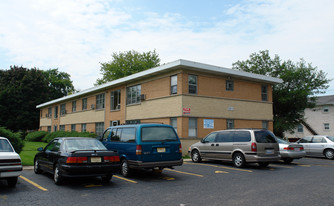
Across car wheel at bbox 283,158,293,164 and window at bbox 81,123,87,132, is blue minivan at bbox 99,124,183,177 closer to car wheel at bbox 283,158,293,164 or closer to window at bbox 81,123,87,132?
car wheel at bbox 283,158,293,164

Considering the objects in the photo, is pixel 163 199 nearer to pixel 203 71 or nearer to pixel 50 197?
pixel 50 197

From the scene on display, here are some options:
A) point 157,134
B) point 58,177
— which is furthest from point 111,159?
point 157,134

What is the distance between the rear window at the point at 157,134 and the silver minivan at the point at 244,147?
4078 millimetres

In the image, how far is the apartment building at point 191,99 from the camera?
62.4 feet

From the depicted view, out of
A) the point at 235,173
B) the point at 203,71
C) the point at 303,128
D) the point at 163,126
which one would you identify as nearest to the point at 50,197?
the point at 163,126

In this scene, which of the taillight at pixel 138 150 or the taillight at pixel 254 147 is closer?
the taillight at pixel 138 150

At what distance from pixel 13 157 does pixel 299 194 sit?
762cm

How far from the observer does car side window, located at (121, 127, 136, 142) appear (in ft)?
33.3

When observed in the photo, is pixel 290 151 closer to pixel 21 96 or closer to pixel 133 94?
pixel 133 94

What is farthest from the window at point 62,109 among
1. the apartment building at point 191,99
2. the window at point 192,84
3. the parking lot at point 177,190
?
the parking lot at point 177,190

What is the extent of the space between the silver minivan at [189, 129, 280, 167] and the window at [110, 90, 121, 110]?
43.2ft

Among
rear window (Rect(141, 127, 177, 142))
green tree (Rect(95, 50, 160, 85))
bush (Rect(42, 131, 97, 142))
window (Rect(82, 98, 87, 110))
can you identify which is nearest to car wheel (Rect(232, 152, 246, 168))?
rear window (Rect(141, 127, 177, 142))

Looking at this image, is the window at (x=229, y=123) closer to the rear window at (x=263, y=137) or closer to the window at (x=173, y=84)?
the window at (x=173, y=84)

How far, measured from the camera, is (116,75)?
56562 millimetres
